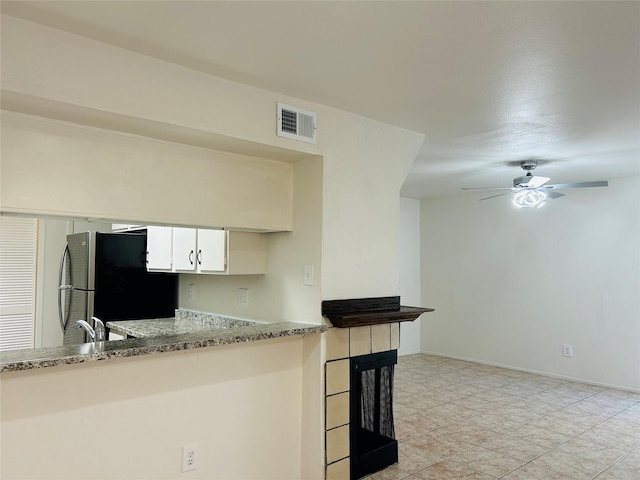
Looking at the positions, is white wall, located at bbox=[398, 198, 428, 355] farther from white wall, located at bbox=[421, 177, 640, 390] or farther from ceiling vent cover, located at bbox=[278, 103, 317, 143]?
ceiling vent cover, located at bbox=[278, 103, 317, 143]

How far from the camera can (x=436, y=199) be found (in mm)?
6574

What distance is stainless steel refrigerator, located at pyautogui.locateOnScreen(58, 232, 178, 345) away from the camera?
3.98 m

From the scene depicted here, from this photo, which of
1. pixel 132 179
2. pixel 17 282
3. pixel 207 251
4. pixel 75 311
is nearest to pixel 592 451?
pixel 207 251

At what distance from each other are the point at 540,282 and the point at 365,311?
3.52 meters

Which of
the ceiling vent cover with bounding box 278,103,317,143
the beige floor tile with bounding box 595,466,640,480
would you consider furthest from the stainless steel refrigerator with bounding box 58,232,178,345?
the beige floor tile with bounding box 595,466,640,480

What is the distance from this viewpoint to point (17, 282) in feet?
15.7

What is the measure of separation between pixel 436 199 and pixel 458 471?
4.31m

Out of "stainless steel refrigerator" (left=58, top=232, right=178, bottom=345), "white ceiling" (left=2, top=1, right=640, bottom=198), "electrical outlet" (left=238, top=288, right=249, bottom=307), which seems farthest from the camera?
"stainless steel refrigerator" (left=58, top=232, right=178, bottom=345)

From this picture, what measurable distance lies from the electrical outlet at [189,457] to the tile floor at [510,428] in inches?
44.6

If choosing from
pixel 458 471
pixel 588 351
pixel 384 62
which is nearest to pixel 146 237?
pixel 384 62

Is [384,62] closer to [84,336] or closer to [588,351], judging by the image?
[84,336]

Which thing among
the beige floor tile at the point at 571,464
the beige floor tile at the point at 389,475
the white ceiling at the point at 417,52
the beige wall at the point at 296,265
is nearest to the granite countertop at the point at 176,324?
the beige wall at the point at 296,265

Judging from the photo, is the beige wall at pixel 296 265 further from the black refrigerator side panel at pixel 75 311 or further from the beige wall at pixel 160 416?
the black refrigerator side panel at pixel 75 311

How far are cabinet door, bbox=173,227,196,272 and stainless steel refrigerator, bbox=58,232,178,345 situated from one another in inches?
28.5
